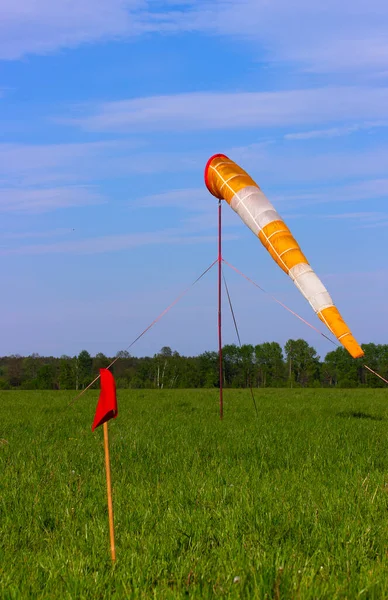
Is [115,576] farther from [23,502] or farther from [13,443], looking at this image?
[13,443]

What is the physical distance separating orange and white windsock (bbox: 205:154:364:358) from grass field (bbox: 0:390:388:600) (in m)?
2.07

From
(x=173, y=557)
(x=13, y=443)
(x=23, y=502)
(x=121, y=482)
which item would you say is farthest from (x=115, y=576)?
(x=13, y=443)

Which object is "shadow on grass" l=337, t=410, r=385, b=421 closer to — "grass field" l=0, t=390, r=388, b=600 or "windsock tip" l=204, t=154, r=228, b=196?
"grass field" l=0, t=390, r=388, b=600

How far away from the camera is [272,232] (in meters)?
12.9

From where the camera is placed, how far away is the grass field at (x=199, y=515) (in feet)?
14.0

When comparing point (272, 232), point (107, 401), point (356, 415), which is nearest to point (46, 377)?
point (356, 415)

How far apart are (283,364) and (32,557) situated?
68.8 m

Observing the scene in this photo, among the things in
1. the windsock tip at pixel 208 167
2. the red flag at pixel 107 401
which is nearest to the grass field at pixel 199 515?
the red flag at pixel 107 401

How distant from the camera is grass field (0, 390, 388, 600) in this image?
4.27 metres

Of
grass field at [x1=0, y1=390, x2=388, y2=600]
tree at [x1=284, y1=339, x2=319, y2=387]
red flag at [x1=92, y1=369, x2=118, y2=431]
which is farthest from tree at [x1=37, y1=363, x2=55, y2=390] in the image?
red flag at [x1=92, y1=369, x2=118, y2=431]

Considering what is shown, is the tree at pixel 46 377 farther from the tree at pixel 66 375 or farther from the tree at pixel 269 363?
the tree at pixel 269 363

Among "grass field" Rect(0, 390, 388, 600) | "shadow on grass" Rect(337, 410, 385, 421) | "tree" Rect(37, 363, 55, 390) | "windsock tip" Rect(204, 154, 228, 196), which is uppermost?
"windsock tip" Rect(204, 154, 228, 196)

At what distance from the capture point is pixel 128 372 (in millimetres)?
76125

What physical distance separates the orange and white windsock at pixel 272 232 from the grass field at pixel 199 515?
2.07m
